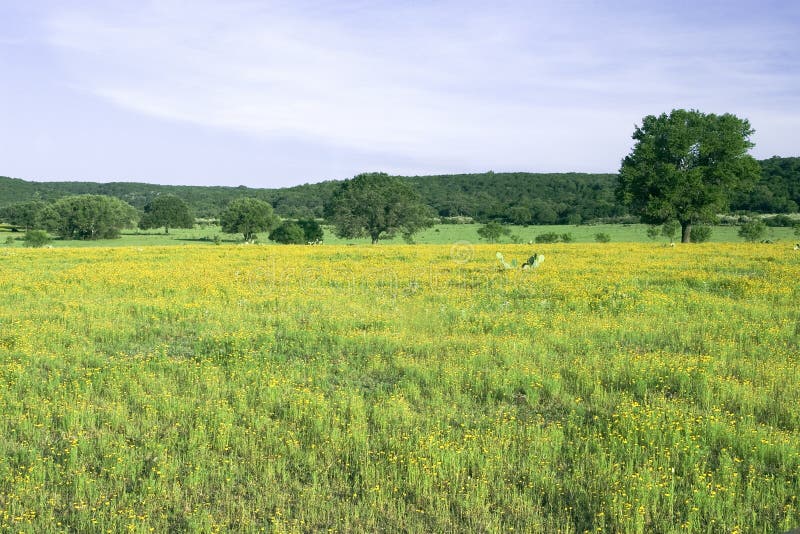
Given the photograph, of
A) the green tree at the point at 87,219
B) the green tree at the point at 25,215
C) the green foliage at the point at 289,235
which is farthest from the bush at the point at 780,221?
the green tree at the point at 25,215

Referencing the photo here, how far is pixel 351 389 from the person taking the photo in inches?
367

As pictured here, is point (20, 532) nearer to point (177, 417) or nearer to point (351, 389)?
point (177, 417)

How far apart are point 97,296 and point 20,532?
16017 mm

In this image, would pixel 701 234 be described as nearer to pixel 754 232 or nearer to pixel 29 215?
pixel 754 232

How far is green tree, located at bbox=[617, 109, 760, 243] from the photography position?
48062 mm

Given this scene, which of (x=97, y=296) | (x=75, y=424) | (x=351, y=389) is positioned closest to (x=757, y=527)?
(x=351, y=389)

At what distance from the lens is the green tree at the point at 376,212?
230 ft

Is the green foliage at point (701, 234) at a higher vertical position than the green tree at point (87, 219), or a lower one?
lower

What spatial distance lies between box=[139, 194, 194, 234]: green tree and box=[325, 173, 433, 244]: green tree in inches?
1838

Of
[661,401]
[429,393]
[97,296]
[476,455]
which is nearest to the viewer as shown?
[476,455]

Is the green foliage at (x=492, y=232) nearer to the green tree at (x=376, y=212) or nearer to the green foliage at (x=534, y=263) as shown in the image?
the green tree at (x=376, y=212)

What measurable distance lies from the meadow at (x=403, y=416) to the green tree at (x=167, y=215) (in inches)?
3808

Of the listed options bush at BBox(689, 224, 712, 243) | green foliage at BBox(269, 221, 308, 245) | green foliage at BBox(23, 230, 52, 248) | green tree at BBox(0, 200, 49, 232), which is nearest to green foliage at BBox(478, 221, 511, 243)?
bush at BBox(689, 224, 712, 243)

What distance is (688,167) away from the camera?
49844 millimetres
